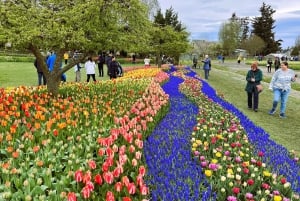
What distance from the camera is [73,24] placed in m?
9.59

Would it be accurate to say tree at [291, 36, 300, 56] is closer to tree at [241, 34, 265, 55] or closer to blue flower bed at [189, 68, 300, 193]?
tree at [241, 34, 265, 55]

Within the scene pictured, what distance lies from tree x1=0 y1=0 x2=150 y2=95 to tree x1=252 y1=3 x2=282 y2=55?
9380 cm

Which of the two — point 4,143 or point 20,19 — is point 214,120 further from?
point 20,19

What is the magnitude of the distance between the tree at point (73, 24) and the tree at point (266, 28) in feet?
308

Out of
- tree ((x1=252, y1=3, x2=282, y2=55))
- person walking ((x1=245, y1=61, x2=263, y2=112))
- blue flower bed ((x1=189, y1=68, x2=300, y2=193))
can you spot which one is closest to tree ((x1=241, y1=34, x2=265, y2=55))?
tree ((x1=252, y1=3, x2=282, y2=55))

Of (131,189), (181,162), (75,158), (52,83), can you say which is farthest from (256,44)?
(131,189)

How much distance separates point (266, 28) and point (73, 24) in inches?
3756

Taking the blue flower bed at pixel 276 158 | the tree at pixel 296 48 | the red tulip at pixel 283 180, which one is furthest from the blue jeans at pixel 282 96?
the tree at pixel 296 48

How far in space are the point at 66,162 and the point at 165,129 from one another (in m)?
2.56

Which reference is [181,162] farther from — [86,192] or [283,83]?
[283,83]

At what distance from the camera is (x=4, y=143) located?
5551 millimetres

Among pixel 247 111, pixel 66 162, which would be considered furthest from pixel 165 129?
pixel 247 111

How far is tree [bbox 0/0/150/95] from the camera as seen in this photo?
9078 mm

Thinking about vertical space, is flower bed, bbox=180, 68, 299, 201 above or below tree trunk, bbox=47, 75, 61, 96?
below
